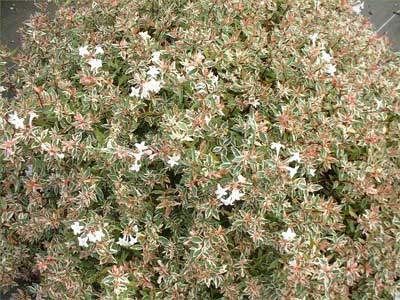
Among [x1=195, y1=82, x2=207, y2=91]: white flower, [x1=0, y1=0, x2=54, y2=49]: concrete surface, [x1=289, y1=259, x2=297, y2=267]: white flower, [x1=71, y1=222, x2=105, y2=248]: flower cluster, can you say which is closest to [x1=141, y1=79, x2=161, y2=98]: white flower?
[x1=195, y1=82, x2=207, y2=91]: white flower

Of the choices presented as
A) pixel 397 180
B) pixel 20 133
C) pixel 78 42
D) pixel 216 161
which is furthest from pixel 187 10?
pixel 397 180

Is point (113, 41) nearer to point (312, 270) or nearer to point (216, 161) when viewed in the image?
point (216, 161)

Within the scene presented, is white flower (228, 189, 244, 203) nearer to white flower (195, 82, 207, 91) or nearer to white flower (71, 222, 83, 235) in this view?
white flower (195, 82, 207, 91)

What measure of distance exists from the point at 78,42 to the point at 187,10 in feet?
2.13

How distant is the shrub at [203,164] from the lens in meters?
2.34

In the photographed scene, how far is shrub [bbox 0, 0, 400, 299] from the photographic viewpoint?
2342 mm

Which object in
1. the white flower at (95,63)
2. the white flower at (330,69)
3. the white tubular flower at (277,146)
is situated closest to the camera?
the white tubular flower at (277,146)

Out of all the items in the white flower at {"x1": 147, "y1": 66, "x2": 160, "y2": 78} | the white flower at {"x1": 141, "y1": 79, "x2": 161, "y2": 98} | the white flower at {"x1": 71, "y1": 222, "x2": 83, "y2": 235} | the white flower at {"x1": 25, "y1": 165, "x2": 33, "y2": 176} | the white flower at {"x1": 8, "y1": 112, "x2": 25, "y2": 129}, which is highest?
the white flower at {"x1": 147, "y1": 66, "x2": 160, "y2": 78}

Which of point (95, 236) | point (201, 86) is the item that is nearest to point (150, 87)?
point (201, 86)

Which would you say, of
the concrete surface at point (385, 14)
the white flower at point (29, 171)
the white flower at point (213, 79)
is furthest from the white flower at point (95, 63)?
the concrete surface at point (385, 14)

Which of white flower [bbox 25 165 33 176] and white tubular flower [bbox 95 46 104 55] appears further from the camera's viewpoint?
white flower [bbox 25 165 33 176]

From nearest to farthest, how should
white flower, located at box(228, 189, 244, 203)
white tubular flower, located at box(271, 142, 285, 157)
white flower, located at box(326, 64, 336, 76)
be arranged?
white flower, located at box(228, 189, 244, 203) < white tubular flower, located at box(271, 142, 285, 157) < white flower, located at box(326, 64, 336, 76)

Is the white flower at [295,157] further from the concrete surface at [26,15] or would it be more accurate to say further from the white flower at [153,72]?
the concrete surface at [26,15]

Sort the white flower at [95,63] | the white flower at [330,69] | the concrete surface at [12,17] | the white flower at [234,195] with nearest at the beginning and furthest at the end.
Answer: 1. the white flower at [234,195]
2. the white flower at [95,63]
3. the white flower at [330,69]
4. the concrete surface at [12,17]
